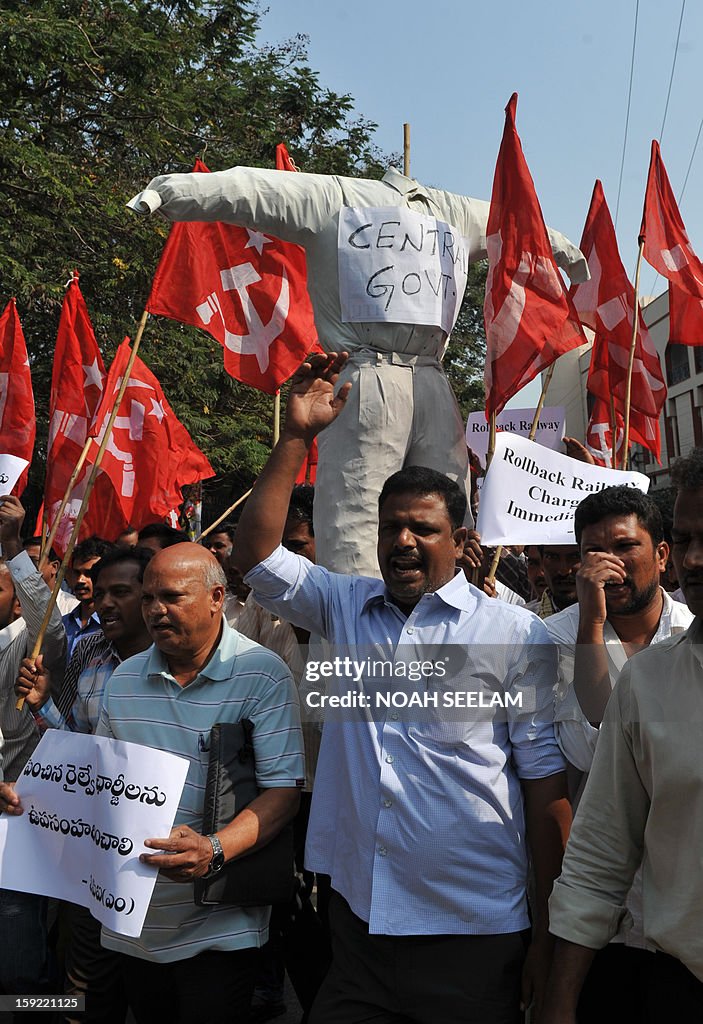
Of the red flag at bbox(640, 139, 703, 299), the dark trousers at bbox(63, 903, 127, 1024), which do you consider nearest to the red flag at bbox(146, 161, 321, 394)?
the red flag at bbox(640, 139, 703, 299)

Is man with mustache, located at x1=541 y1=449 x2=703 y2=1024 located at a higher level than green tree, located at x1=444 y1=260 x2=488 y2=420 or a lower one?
lower

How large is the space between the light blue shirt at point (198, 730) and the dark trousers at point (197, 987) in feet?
0.13

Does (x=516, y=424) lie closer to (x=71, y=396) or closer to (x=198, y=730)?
(x=71, y=396)

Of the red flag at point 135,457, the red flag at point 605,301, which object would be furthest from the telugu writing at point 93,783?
the red flag at point 605,301

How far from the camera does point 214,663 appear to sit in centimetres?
285

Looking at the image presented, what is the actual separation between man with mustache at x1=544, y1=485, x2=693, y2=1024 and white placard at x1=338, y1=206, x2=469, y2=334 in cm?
132

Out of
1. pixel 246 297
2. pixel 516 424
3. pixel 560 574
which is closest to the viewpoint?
pixel 560 574

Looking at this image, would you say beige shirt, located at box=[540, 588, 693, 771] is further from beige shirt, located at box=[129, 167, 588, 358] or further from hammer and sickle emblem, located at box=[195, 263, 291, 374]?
hammer and sickle emblem, located at box=[195, 263, 291, 374]

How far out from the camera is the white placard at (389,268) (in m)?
3.93

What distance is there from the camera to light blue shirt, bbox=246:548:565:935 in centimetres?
241

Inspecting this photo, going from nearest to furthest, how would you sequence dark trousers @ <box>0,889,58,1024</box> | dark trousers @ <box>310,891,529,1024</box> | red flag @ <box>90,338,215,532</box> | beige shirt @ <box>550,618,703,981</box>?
beige shirt @ <box>550,618,703,981</box>, dark trousers @ <box>310,891,529,1024</box>, dark trousers @ <box>0,889,58,1024</box>, red flag @ <box>90,338,215,532</box>

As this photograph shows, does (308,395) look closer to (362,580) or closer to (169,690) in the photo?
(362,580)

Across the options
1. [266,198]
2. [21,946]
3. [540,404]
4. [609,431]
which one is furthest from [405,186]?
[609,431]

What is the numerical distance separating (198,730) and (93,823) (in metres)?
0.34
